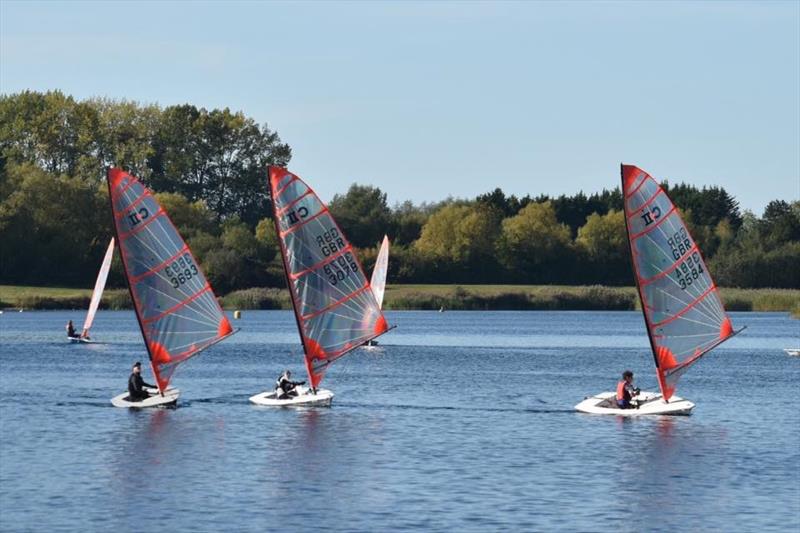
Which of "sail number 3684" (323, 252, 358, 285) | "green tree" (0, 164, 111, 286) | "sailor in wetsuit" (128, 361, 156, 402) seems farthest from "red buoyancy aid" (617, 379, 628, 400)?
"green tree" (0, 164, 111, 286)

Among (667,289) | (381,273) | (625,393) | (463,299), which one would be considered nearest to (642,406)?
(625,393)

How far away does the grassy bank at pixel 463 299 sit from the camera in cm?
15875

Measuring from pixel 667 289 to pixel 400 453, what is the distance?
476 inches

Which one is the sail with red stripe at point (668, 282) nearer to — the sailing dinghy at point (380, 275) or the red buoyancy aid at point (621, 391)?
the red buoyancy aid at point (621, 391)

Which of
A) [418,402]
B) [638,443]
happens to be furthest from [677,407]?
[418,402]

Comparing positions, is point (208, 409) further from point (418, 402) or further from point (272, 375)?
point (272, 375)

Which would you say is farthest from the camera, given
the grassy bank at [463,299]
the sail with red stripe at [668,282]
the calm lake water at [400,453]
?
the grassy bank at [463,299]

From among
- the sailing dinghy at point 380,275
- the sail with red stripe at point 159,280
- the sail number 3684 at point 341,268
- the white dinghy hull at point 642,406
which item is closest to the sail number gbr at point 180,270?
the sail with red stripe at point 159,280

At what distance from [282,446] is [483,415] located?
483 inches

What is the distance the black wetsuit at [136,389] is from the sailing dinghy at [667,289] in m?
15.7

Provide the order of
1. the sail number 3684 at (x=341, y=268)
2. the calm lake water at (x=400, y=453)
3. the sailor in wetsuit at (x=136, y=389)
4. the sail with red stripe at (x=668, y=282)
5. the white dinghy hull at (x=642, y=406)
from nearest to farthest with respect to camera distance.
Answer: the calm lake water at (x=400, y=453), the sail with red stripe at (x=668, y=282), the white dinghy hull at (x=642, y=406), the sailor in wetsuit at (x=136, y=389), the sail number 3684 at (x=341, y=268)

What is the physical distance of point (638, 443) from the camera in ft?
166

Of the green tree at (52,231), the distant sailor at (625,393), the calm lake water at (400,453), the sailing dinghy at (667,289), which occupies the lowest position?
the calm lake water at (400,453)

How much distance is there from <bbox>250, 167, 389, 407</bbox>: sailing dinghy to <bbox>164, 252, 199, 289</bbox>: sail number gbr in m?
3.22
